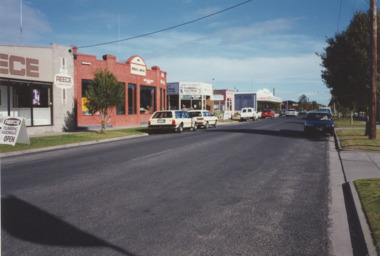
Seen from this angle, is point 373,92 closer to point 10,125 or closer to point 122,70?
point 10,125

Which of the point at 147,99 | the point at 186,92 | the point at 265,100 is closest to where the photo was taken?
the point at 147,99

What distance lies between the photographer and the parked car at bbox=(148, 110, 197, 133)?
2106 cm

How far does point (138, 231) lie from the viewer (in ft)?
13.5

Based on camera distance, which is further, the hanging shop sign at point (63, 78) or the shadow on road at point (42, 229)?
the hanging shop sign at point (63, 78)

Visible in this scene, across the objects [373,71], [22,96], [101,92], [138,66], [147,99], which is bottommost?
[22,96]

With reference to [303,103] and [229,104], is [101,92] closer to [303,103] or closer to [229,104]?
[229,104]

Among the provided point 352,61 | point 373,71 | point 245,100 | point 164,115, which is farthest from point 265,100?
point 373,71

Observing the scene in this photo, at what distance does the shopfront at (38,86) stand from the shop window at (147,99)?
9.13 metres

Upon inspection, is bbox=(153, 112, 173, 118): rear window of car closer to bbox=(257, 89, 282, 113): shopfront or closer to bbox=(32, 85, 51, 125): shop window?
bbox=(32, 85, 51, 125): shop window

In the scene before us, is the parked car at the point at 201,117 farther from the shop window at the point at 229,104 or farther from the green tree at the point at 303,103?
the green tree at the point at 303,103

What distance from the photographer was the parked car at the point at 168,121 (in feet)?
69.1

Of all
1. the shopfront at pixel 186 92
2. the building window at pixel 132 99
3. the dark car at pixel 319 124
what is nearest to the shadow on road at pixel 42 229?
the dark car at pixel 319 124

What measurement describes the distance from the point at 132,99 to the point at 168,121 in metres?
8.82

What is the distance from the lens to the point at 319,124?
61.0 ft
